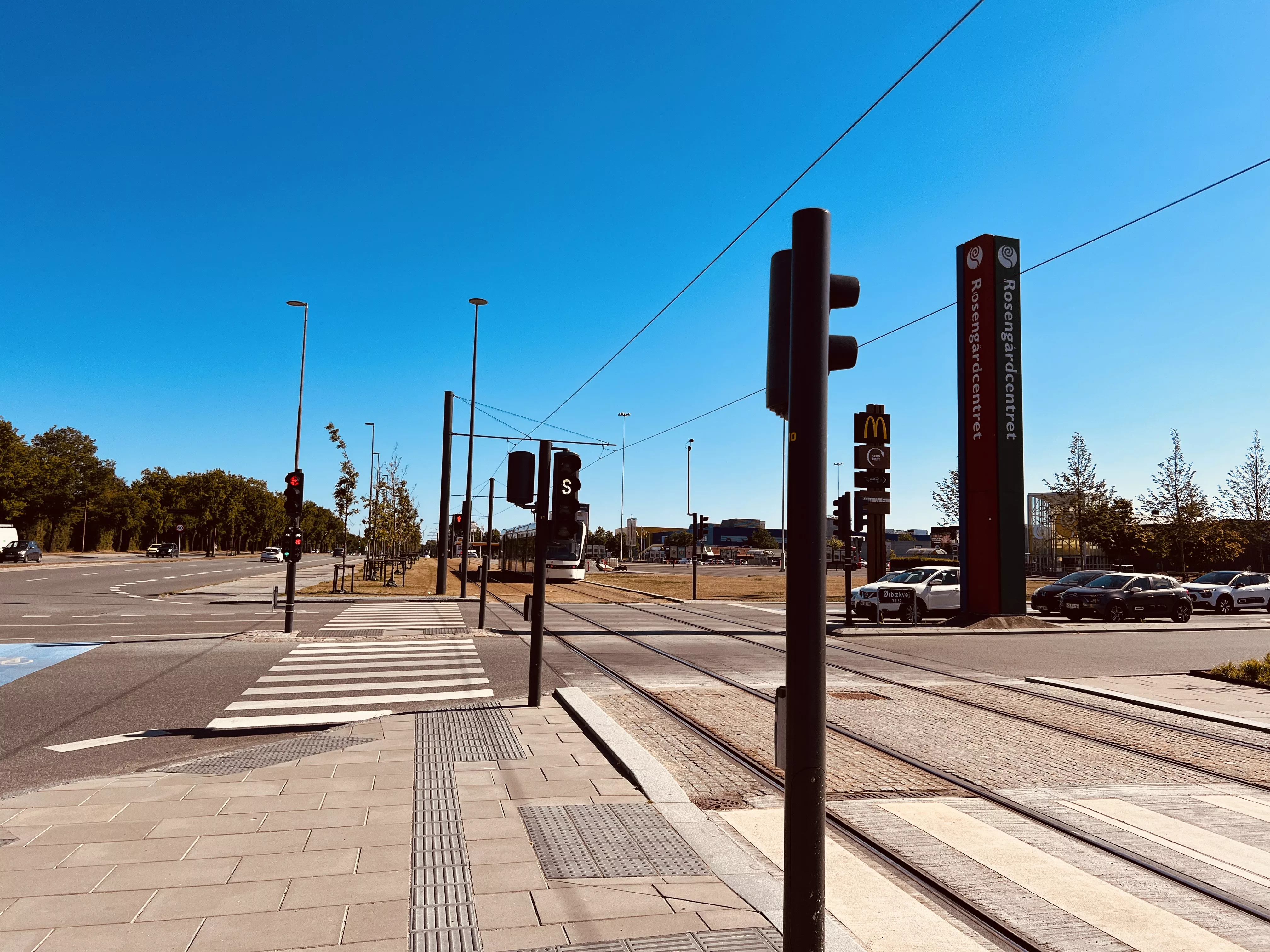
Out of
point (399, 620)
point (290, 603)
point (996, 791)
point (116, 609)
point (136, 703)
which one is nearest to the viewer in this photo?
point (996, 791)

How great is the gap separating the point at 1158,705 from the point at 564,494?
26.6ft

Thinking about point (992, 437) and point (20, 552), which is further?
point (20, 552)

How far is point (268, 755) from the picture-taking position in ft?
24.5

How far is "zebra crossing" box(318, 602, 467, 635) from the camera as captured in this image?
61.3 ft

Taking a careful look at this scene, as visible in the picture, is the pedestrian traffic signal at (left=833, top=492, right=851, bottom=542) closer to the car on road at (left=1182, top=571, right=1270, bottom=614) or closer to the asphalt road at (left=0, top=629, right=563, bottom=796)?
the asphalt road at (left=0, top=629, right=563, bottom=796)

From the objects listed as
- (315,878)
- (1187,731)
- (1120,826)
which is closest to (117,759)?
(315,878)

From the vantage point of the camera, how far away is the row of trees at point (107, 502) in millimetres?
64625

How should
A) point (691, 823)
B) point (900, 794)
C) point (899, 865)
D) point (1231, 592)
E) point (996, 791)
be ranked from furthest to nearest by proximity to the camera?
point (1231, 592) < point (996, 791) < point (900, 794) < point (691, 823) < point (899, 865)

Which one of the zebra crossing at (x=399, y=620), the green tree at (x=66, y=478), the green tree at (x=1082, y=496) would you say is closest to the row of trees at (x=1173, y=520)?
the green tree at (x=1082, y=496)

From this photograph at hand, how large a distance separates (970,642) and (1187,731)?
35.0ft

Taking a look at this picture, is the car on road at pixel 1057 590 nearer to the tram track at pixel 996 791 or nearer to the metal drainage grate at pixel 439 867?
the tram track at pixel 996 791

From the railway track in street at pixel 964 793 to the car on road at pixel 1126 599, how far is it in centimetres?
1643

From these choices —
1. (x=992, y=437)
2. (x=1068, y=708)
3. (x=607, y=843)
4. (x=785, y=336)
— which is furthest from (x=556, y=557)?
(x=785, y=336)

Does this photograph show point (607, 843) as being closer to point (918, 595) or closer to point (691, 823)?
point (691, 823)
